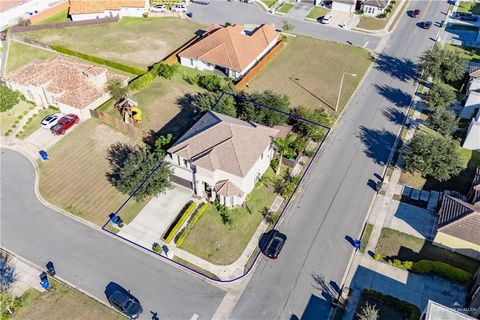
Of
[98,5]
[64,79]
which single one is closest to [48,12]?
[98,5]

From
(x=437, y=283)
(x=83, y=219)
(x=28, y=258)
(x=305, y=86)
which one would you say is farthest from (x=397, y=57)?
(x=28, y=258)

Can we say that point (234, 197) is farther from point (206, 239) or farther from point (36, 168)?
point (36, 168)

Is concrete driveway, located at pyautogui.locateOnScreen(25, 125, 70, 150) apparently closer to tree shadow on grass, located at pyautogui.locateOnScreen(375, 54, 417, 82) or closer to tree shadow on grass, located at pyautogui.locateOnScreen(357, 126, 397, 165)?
tree shadow on grass, located at pyautogui.locateOnScreen(357, 126, 397, 165)

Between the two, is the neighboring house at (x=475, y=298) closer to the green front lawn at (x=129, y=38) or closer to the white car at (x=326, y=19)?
the green front lawn at (x=129, y=38)

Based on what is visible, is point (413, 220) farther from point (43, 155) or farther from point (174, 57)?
point (174, 57)

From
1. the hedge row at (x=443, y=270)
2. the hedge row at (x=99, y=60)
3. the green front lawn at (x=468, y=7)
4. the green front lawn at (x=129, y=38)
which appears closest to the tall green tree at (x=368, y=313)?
the hedge row at (x=443, y=270)

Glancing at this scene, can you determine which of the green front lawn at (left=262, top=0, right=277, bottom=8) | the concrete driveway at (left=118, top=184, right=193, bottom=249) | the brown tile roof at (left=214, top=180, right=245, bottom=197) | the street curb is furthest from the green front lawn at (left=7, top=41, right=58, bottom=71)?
the green front lawn at (left=262, top=0, right=277, bottom=8)
